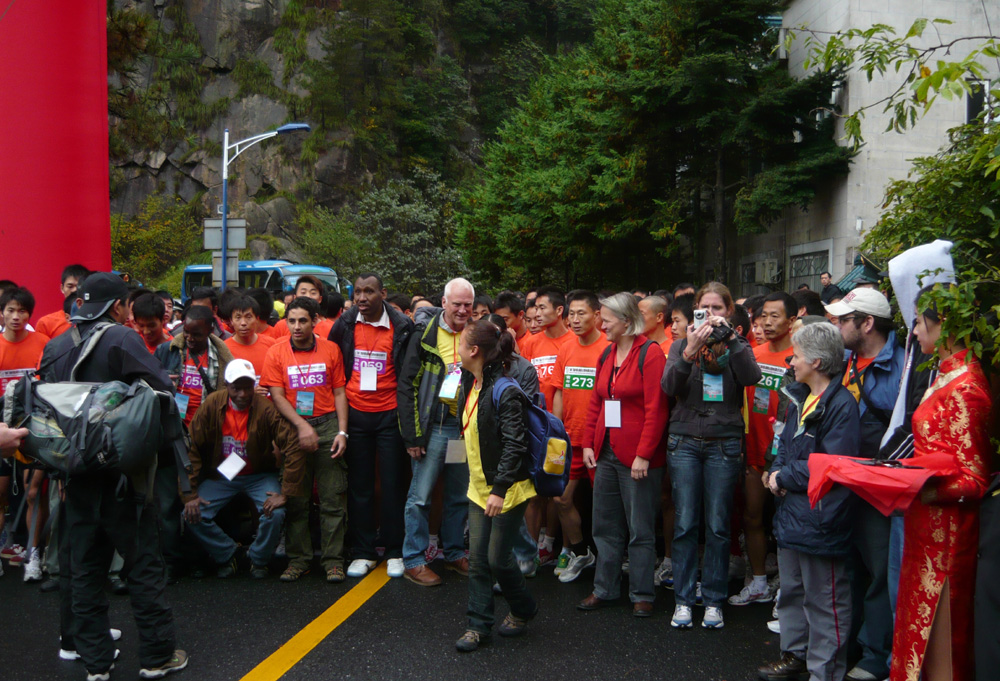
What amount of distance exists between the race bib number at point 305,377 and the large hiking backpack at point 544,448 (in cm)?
195

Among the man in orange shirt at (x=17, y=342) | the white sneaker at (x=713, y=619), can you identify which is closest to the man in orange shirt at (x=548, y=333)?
the white sneaker at (x=713, y=619)

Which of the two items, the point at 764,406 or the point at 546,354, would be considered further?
the point at 546,354

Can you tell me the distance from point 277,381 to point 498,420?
2195 millimetres

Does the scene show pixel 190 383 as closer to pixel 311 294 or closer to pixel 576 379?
pixel 311 294

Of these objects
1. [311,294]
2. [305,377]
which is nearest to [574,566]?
[305,377]

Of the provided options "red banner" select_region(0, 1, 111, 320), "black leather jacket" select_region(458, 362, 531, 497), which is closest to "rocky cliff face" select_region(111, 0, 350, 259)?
"red banner" select_region(0, 1, 111, 320)

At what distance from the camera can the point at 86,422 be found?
153 inches

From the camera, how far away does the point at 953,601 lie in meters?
3.31

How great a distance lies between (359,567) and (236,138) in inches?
1721

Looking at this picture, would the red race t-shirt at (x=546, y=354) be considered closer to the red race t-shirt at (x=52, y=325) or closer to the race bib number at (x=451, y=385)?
the race bib number at (x=451, y=385)

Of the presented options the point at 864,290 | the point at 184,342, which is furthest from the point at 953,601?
the point at 184,342

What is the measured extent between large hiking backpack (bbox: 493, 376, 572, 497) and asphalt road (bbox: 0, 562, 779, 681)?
940mm

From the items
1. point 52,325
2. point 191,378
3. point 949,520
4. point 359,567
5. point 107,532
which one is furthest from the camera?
point 52,325

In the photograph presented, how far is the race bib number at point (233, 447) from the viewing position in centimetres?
596
